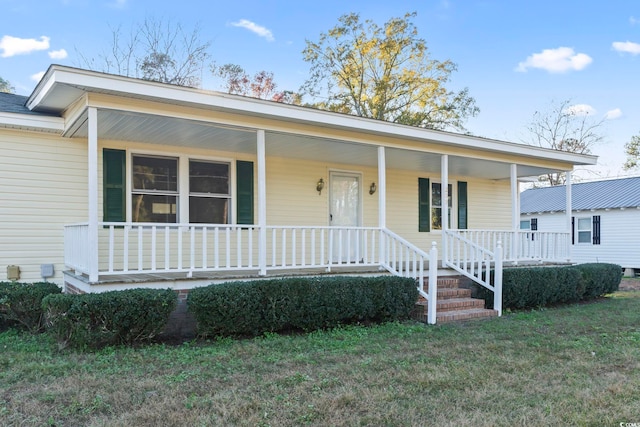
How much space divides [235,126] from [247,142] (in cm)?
111

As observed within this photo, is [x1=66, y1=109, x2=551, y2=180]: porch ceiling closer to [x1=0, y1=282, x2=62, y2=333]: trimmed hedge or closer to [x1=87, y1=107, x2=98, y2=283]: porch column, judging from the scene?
[x1=87, y1=107, x2=98, y2=283]: porch column

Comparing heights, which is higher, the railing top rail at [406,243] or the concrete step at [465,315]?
the railing top rail at [406,243]

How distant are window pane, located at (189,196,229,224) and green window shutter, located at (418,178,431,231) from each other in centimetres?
476

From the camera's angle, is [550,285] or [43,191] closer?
[43,191]

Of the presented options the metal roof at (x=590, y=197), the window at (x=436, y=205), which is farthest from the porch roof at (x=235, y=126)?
the metal roof at (x=590, y=197)

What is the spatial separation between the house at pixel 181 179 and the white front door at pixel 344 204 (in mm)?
43

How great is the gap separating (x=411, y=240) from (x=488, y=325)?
4.24 meters

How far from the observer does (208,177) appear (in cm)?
834

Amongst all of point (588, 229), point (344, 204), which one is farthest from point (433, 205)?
point (588, 229)

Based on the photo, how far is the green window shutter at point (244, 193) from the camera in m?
8.43

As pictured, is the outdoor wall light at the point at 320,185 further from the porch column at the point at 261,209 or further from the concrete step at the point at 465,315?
the concrete step at the point at 465,315

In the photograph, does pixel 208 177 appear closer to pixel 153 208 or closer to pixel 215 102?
pixel 153 208

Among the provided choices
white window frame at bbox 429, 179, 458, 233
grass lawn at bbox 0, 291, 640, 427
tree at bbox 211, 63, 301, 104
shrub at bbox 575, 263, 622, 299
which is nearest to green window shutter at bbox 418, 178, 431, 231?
white window frame at bbox 429, 179, 458, 233

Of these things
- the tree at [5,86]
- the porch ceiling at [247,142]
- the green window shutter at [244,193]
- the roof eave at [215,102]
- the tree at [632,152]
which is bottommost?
the green window shutter at [244,193]
